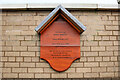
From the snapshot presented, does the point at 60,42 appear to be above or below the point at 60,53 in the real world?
above

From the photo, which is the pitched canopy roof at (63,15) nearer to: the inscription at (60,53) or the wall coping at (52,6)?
the wall coping at (52,6)

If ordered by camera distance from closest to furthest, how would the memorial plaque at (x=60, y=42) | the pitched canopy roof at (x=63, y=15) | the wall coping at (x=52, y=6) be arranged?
1. the pitched canopy roof at (x=63, y=15)
2. the memorial plaque at (x=60, y=42)
3. the wall coping at (x=52, y=6)

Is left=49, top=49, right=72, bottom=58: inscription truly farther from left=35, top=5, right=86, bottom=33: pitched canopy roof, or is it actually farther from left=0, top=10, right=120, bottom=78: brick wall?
left=35, top=5, right=86, bottom=33: pitched canopy roof

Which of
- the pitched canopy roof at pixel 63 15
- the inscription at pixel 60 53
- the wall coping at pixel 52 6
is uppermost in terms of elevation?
the wall coping at pixel 52 6

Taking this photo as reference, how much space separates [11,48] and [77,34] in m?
2.13

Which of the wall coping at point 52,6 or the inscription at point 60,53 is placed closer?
the inscription at point 60,53

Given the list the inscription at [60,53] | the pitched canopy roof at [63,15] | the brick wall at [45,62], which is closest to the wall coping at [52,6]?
the brick wall at [45,62]

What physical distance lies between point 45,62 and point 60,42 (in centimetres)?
78

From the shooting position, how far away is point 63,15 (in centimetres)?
455

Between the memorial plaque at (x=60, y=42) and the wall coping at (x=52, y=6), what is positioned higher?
the wall coping at (x=52, y=6)

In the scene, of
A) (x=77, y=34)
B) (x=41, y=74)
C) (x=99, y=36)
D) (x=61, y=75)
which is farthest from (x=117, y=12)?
(x=41, y=74)

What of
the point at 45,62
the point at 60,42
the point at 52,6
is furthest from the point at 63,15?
the point at 45,62

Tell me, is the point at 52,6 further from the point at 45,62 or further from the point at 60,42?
the point at 45,62

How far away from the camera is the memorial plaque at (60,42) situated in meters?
4.52
